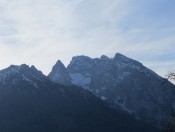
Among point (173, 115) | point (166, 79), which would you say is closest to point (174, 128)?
point (173, 115)

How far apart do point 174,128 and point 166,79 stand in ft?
17.1

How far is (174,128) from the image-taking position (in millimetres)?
38719

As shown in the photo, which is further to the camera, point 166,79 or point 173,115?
point 173,115

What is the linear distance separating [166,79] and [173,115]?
5.13 meters

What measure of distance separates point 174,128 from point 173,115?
1.31 metres

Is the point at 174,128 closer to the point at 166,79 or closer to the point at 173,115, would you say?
the point at 173,115

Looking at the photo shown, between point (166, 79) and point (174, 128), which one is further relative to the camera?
point (174, 128)

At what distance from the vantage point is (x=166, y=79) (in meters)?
35.7

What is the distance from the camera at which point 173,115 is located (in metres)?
39.6

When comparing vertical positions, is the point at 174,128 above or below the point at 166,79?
below
